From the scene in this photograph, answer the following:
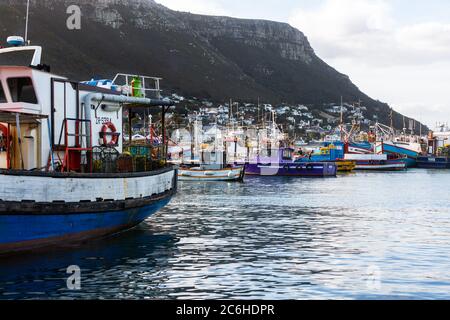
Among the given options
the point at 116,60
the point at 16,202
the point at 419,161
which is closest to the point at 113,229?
the point at 16,202

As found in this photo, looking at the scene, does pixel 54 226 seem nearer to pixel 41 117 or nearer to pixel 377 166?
pixel 41 117

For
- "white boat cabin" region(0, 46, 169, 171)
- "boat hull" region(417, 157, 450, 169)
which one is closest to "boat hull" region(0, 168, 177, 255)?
"white boat cabin" region(0, 46, 169, 171)

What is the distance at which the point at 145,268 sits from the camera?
18453mm

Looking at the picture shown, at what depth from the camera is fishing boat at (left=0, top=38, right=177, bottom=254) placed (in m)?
18.1

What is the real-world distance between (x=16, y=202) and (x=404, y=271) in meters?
11.8

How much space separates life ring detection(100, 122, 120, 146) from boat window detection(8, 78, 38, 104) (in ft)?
13.6

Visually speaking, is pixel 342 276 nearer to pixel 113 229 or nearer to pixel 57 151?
pixel 113 229

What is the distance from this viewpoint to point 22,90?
2052cm

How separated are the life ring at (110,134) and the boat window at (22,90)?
4149mm

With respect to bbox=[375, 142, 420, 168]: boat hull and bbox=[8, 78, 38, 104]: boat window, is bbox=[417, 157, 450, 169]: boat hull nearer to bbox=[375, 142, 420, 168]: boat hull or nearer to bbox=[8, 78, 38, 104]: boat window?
bbox=[375, 142, 420, 168]: boat hull

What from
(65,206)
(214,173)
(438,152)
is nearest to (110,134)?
(65,206)

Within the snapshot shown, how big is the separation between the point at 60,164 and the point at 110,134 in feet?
12.3

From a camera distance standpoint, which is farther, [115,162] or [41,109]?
[115,162]

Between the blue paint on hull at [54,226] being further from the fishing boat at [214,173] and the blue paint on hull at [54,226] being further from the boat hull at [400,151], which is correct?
the boat hull at [400,151]
